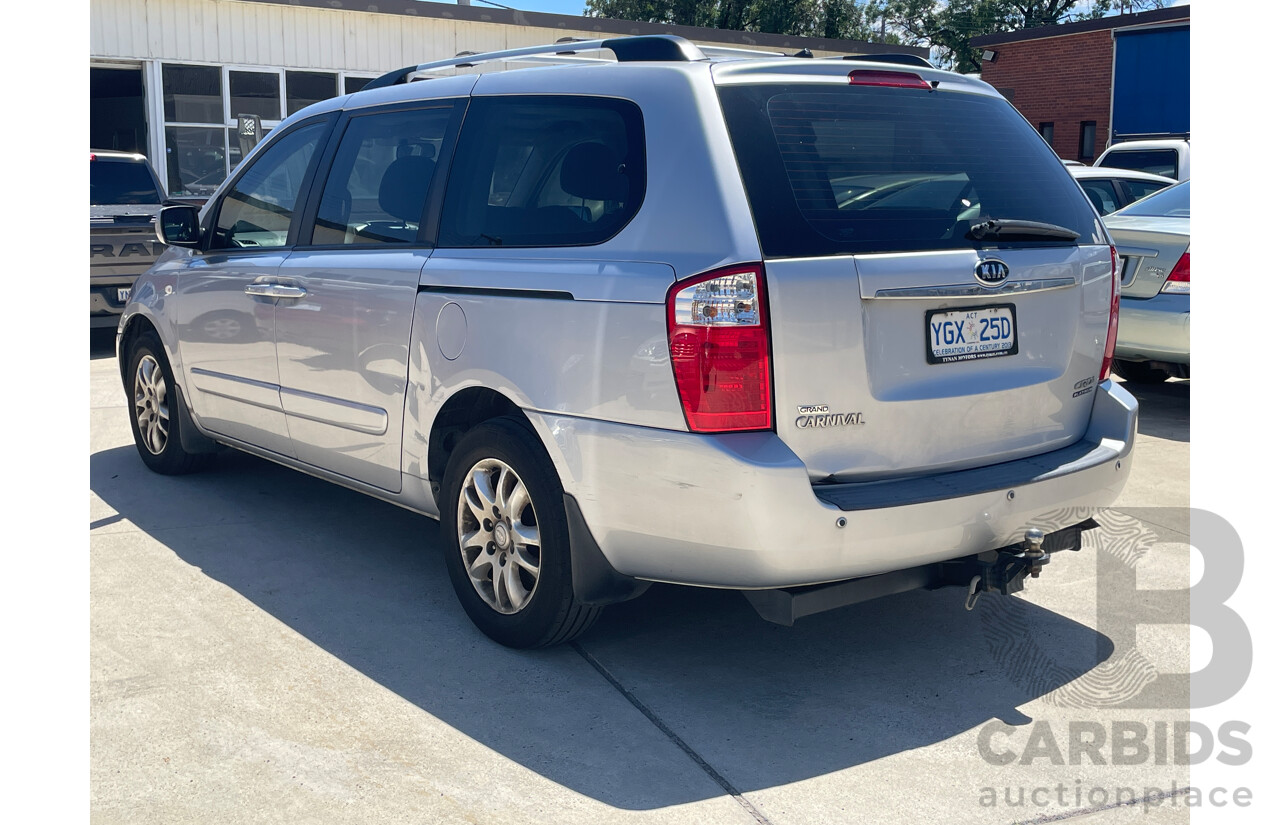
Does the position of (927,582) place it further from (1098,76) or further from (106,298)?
(1098,76)

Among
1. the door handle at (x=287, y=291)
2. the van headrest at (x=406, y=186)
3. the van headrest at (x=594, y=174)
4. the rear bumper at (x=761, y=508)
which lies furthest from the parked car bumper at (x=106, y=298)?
the rear bumper at (x=761, y=508)

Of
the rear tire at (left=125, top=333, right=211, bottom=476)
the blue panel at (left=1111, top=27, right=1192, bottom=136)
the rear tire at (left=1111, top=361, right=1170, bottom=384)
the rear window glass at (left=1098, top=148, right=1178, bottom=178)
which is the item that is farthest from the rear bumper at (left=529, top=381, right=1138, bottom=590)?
the blue panel at (left=1111, top=27, right=1192, bottom=136)

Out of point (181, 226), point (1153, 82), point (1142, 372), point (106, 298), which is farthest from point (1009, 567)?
point (1153, 82)

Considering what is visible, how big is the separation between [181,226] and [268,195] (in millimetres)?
624

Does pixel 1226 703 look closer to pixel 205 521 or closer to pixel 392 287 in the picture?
pixel 392 287

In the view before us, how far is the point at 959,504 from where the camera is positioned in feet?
11.4

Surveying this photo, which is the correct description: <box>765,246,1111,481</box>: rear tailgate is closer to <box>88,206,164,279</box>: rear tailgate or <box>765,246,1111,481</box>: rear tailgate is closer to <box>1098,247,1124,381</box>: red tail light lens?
<box>1098,247,1124,381</box>: red tail light lens

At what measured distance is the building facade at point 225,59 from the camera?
18.9 meters

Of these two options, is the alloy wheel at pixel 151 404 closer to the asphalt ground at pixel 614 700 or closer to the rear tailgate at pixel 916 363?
the asphalt ground at pixel 614 700

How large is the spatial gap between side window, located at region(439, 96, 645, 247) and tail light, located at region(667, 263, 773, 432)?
444 mm

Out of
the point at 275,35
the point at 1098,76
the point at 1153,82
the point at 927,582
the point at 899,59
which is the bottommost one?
the point at 927,582

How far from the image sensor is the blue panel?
28297 millimetres

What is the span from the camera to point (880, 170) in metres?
3.62

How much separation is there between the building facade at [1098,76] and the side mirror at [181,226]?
27.0 metres
